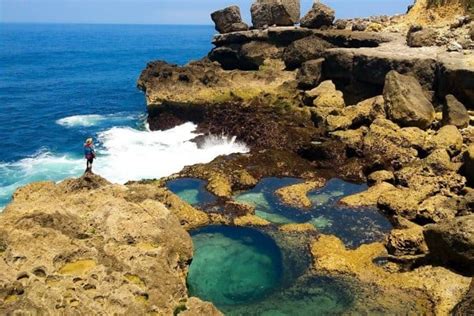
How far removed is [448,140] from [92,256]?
2296cm

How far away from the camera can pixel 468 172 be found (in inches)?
1010

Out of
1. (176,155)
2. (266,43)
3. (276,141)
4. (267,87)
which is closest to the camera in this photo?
(276,141)

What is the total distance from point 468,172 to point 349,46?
954 inches

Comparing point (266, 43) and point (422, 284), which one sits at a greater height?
point (266, 43)

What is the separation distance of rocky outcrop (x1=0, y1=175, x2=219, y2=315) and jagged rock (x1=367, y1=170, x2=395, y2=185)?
588 inches

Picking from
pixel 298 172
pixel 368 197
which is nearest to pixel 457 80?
pixel 368 197

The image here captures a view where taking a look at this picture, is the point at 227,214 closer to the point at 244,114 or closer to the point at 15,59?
the point at 244,114

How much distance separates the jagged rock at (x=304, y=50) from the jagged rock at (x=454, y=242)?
1145 inches

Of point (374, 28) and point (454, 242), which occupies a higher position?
point (374, 28)

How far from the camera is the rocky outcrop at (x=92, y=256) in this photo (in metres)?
11.9

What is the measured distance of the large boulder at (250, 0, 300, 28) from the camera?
53.6m

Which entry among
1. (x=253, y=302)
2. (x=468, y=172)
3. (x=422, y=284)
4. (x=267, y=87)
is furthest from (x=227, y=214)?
(x=267, y=87)

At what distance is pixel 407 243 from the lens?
20.7 metres

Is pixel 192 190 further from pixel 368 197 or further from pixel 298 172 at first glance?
pixel 368 197
